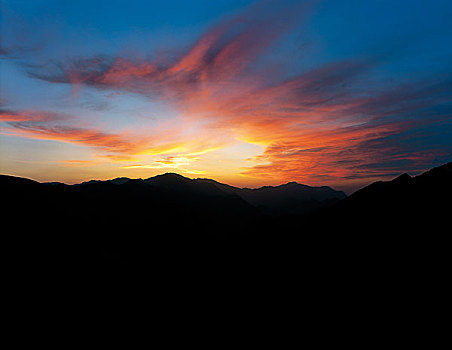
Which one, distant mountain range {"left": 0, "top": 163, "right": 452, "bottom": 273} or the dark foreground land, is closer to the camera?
the dark foreground land

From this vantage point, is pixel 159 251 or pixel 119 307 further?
pixel 159 251

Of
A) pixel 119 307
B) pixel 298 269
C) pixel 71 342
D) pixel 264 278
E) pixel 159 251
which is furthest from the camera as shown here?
pixel 159 251

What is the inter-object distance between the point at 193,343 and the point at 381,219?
35.2 meters

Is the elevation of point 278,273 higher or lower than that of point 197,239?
higher

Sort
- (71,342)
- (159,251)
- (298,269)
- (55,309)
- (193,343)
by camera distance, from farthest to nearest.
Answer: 1. (159,251)
2. (298,269)
3. (193,343)
4. (55,309)
5. (71,342)

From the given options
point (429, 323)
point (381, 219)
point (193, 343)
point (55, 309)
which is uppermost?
point (381, 219)

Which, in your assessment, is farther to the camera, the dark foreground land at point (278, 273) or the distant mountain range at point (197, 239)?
the distant mountain range at point (197, 239)

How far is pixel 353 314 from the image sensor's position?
855 inches

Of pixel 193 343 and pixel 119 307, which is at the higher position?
pixel 119 307

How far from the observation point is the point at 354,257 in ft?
96.1

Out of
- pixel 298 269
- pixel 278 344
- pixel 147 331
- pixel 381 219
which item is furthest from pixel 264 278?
pixel 381 219

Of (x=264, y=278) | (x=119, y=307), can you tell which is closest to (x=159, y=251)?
(x=119, y=307)

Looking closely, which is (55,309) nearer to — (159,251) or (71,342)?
(71,342)

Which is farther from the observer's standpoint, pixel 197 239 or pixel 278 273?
pixel 197 239
